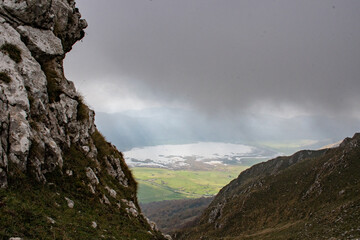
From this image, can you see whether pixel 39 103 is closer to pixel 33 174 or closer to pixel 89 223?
pixel 33 174

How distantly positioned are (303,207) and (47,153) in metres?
78.1

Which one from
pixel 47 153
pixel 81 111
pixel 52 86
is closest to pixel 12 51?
pixel 52 86

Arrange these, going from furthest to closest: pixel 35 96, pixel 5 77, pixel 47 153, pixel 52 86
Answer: pixel 52 86
pixel 35 96
pixel 47 153
pixel 5 77

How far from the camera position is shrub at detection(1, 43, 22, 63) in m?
19.7

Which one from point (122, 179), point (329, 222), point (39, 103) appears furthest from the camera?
point (329, 222)

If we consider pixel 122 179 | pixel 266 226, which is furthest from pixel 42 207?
pixel 266 226

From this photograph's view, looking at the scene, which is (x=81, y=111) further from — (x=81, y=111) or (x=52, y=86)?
(x=52, y=86)

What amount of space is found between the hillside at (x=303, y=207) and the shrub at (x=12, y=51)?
4928cm

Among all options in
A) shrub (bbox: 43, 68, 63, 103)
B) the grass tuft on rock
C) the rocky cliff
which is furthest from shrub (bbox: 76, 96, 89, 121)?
shrub (bbox: 43, 68, 63, 103)

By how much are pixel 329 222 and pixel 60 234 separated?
177 ft

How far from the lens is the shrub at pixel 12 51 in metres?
19.7

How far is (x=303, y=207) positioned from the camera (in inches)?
2771

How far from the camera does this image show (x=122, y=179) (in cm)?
3241

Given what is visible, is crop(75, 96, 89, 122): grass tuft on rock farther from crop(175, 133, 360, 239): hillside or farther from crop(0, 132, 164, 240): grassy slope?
crop(175, 133, 360, 239): hillside
